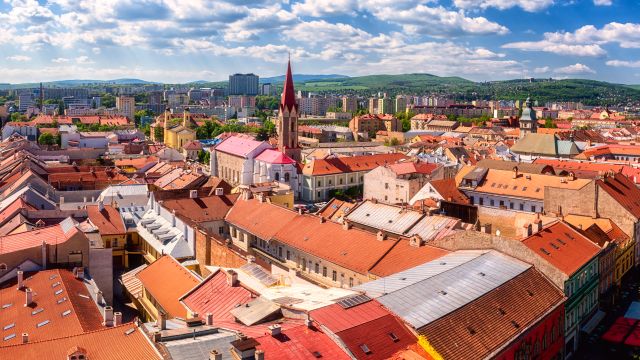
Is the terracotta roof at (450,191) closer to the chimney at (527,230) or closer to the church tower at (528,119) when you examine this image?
the chimney at (527,230)

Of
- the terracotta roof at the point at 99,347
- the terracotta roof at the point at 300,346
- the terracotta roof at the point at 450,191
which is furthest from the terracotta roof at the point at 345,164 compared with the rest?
the terracotta roof at the point at 300,346

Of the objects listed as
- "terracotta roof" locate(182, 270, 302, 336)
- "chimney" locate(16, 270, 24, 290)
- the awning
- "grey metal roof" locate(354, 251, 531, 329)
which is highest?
"grey metal roof" locate(354, 251, 531, 329)

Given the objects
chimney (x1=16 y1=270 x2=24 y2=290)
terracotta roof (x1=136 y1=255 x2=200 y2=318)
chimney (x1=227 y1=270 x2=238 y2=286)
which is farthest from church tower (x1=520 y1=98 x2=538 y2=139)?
chimney (x1=16 y1=270 x2=24 y2=290)

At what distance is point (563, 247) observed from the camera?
138 feet

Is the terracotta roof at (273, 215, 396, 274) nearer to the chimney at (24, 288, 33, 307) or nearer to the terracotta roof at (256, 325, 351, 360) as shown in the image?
the terracotta roof at (256, 325, 351, 360)

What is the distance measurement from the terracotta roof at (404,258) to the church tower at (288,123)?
70163mm

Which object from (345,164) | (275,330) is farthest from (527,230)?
(345,164)

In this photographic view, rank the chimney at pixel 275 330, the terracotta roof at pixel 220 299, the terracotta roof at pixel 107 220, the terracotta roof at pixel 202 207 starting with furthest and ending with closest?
the terracotta roof at pixel 202 207
the terracotta roof at pixel 107 220
the terracotta roof at pixel 220 299
the chimney at pixel 275 330

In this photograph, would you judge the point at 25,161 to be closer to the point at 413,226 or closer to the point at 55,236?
the point at 55,236

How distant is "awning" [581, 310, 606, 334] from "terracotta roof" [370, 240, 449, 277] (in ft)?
38.6

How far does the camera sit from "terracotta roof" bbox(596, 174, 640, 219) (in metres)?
56.9

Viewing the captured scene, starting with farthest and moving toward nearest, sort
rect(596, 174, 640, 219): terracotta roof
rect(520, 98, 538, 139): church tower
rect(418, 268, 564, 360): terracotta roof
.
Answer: rect(520, 98, 538, 139): church tower → rect(596, 174, 640, 219): terracotta roof → rect(418, 268, 564, 360): terracotta roof

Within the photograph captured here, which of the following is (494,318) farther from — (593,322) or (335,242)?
(335,242)

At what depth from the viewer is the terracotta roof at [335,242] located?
43.9 meters
